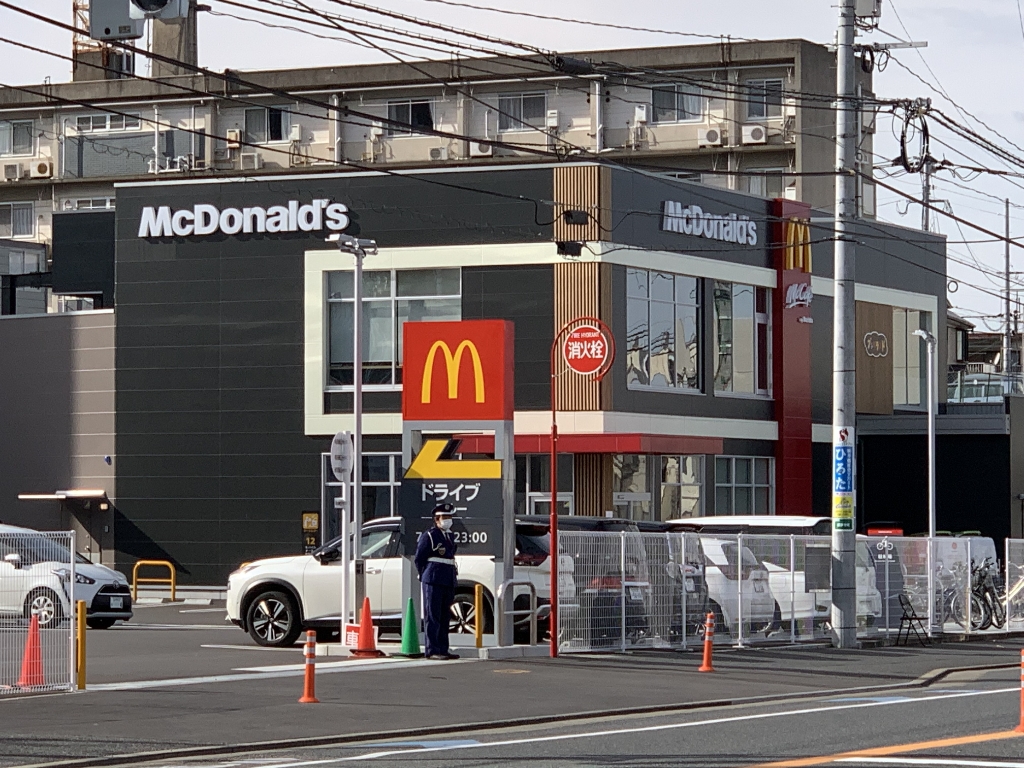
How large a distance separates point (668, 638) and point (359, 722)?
8803 mm

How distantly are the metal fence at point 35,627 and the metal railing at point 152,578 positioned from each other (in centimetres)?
1885

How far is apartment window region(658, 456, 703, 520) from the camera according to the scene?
38.4 meters

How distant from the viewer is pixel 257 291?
37.5 m

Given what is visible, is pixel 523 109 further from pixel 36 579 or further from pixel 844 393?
pixel 36 579

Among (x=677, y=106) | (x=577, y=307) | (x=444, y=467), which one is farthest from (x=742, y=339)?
(x=677, y=106)

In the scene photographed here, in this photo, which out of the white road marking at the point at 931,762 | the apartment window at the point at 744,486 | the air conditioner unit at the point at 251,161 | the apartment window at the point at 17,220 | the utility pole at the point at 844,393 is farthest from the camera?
the apartment window at the point at 17,220

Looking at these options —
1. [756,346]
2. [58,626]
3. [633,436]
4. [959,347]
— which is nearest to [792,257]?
[756,346]

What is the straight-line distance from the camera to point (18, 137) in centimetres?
6762

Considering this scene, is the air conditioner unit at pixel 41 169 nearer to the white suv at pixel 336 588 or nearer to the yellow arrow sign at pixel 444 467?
the white suv at pixel 336 588

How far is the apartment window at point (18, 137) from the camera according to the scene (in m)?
67.6

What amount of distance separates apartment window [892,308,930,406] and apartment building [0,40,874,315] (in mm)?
9530

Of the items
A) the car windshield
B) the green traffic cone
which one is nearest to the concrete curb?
the car windshield

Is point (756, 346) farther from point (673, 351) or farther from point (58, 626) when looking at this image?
point (58, 626)

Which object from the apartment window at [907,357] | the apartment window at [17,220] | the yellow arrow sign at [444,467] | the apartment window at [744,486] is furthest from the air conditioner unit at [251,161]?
the yellow arrow sign at [444,467]
